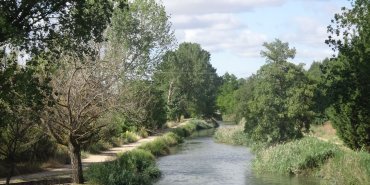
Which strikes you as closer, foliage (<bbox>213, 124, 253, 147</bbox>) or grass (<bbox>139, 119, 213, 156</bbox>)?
grass (<bbox>139, 119, 213, 156</bbox>)

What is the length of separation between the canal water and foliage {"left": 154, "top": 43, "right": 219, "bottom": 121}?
35.4 metres

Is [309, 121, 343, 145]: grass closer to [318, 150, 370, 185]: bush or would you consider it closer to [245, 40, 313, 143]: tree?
[245, 40, 313, 143]: tree

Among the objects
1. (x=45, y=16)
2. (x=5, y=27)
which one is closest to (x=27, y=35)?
(x=45, y=16)

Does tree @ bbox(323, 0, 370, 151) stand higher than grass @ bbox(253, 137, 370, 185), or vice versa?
tree @ bbox(323, 0, 370, 151)

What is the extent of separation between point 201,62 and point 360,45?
87.3 meters

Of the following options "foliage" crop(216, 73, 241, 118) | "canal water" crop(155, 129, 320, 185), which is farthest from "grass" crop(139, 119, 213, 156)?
"foliage" crop(216, 73, 241, 118)

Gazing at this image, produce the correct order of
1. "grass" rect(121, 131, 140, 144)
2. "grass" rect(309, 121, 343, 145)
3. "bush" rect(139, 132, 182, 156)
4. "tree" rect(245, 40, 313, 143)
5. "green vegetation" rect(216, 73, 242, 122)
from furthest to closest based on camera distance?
"green vegetation" rect(216, 73, 242, 122)
"grass" rect(309, 121, 343, 145)
"grass" rect(121, 131, 140, 144)
"bush" rect(139, 132, 182, 156)
"tree" rect(245, 40, 313, 143)

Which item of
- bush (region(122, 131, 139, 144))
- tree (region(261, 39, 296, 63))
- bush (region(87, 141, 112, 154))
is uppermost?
tree (region(261, 39, 296, 63))

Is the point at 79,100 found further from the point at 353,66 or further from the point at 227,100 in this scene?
the point at 227,100

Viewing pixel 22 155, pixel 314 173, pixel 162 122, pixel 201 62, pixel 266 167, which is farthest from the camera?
pixel 201 62

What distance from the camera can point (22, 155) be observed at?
2725cm

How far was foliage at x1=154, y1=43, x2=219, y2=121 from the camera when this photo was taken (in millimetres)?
87938

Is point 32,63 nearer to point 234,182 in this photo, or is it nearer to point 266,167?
point 234,182

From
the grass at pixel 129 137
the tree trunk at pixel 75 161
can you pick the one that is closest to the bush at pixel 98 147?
the grass at pixel 129 137
